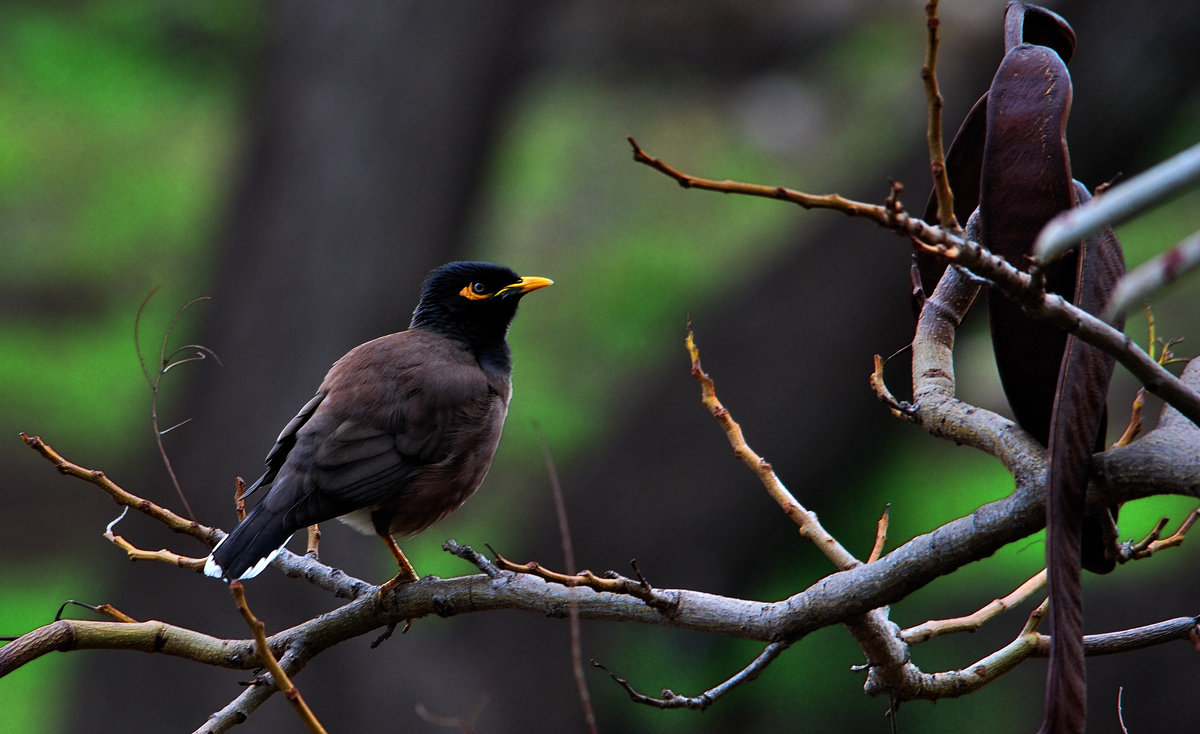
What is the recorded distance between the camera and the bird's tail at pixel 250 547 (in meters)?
2.64

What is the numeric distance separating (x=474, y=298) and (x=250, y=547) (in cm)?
152

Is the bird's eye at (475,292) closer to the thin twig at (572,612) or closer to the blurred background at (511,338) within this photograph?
the thin twig at (572,612)

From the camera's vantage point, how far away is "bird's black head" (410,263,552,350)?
13.3 ft

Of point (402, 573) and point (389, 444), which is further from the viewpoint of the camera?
point (389, 444)

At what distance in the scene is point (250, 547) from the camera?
2777 millimetres

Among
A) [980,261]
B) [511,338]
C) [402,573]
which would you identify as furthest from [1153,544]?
[511,338]

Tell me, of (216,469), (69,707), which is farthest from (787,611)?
(69,707)

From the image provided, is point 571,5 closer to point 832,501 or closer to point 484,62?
point 484,62

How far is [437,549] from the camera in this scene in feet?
25.2

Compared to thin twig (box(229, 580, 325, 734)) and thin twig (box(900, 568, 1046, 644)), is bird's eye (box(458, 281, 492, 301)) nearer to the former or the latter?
thin twig (box(900, 568, 1046, 644))

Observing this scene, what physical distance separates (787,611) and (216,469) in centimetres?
540

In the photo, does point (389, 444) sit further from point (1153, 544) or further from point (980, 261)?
point (980, 261)

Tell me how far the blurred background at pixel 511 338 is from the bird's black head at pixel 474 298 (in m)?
2.50

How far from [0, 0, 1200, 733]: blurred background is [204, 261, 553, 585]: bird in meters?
2.87
